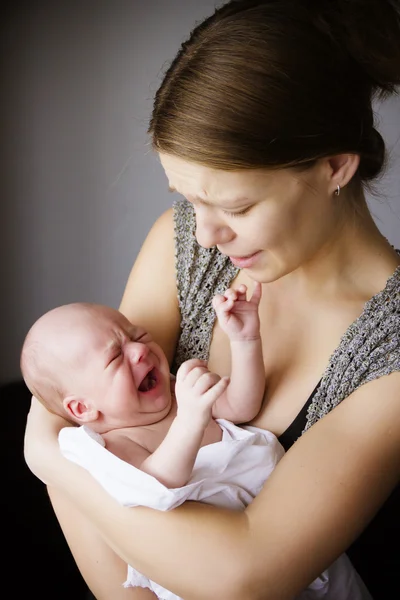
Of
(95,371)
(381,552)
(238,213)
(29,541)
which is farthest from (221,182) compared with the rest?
(29,541)

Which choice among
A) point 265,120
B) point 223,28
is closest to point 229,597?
point 265,120

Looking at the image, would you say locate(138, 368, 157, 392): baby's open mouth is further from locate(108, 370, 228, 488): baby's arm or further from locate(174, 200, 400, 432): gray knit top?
locate(108, 370, 228, 488): baby's arm

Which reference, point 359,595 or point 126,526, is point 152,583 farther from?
point 359,595

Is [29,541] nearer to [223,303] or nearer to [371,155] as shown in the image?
[223,303]

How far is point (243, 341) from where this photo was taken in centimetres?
160

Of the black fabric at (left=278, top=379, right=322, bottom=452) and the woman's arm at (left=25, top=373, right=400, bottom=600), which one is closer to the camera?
the woman's arm at (left=25, top=373, right=400, bottom=600)

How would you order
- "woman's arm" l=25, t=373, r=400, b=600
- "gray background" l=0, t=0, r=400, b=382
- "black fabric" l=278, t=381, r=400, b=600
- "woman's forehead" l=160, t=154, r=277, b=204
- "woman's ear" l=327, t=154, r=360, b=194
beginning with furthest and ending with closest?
"gray background" l=0, t=0, r=400, b=382 < "black fabric" l=278, t=381, r=400, b=600 < "woman's ear" l=327, t=154, r=360, b=194 < "woman's forehead" l=160, t=154, r=277, b=204 < "woman's arm" l=25, t=373, r=400, b=600

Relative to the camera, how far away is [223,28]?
1.43m

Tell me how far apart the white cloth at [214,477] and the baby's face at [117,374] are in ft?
0.35

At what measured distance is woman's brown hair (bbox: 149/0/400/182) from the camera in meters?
1.36

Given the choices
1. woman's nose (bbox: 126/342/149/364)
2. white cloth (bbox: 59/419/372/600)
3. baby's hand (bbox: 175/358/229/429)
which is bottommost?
white cloth (bbox: 59/419/372/600)

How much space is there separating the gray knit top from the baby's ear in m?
0.28

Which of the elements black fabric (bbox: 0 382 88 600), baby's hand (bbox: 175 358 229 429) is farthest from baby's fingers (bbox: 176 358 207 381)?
black fabric (bbox: 0 382 88 600)

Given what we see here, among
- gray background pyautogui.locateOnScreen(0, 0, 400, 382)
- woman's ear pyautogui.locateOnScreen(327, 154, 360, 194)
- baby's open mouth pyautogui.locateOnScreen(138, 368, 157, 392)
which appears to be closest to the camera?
woman's ear pyautogui.locateOnScreen(327, 154, 360, 194)
